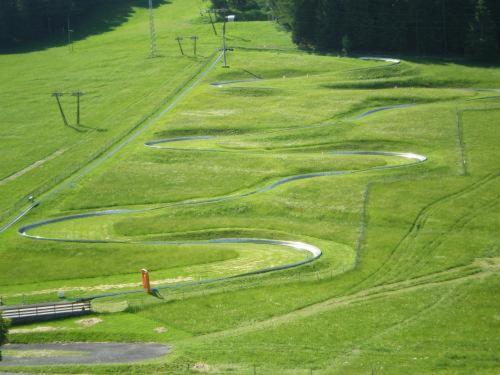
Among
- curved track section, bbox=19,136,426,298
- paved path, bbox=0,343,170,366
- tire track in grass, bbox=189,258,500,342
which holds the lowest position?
paved path, bbox=0,343,170,366

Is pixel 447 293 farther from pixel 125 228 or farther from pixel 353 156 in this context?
pixel 353 156

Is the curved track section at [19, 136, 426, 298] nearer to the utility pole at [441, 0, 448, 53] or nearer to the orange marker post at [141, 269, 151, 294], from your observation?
the orange marker post at [141, 269, 151, 294]

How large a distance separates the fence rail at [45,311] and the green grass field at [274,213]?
0.98 metres

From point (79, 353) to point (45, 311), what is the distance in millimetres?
8610

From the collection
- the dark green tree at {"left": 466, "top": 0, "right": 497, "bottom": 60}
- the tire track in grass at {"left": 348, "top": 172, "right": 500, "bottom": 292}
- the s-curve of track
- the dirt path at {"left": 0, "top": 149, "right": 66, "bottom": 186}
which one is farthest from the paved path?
the dark green tree at {"left": 466, "top": 0, "right": 497, "bottom": 60}

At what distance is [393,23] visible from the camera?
609ft

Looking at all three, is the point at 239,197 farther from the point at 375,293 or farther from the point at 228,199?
the point at 375,293

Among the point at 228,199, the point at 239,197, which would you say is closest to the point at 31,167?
the point at 228,199

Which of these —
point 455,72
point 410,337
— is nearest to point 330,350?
point 410,337

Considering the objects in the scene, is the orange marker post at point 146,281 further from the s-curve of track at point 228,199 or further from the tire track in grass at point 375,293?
the tire track in grass at point 375,293

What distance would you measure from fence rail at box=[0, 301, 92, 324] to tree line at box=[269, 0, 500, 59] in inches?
4947

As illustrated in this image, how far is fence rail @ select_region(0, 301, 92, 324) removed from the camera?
70.3m

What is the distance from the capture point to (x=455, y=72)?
167 m

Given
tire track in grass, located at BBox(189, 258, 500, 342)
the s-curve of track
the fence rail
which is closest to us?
tire track in grass, located at BBox(189, 258, 500, 342)
